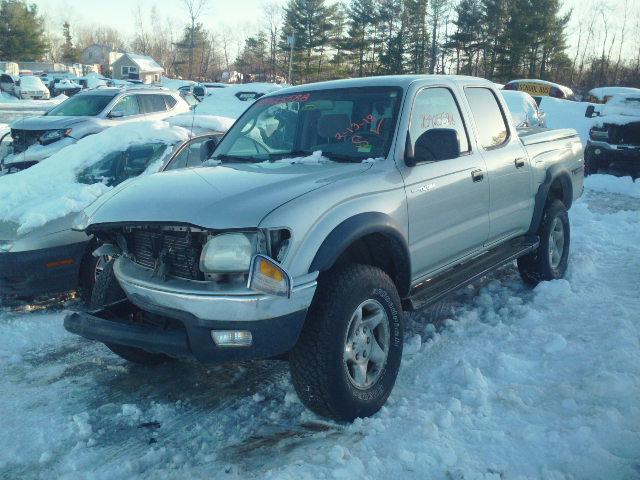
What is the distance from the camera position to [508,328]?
471cm

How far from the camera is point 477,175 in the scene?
452 centimetres

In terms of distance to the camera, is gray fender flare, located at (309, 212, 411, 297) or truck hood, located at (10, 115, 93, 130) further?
truck hood, located at (10, 115, 93, 130)

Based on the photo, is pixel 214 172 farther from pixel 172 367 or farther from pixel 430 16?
pixel 430 16

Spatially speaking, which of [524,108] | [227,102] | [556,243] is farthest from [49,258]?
[227,102]

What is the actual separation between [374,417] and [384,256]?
971mm

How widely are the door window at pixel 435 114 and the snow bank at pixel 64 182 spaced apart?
295 centimetres

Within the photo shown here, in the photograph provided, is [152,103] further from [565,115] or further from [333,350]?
[565,115]

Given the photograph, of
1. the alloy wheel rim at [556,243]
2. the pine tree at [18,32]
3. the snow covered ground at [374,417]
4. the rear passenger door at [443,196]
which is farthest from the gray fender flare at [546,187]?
the pine tree at [18,32]

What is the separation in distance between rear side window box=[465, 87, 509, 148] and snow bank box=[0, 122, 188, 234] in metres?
3.02

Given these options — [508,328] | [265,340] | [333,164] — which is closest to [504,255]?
[508,328]

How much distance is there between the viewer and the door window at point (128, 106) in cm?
1281

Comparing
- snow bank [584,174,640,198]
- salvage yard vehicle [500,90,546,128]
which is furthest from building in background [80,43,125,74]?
snow bank [584,174,640,198]

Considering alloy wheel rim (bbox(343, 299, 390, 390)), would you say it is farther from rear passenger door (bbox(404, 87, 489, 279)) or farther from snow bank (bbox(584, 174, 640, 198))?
snow bank (bbox(584, 174, 640, 198))

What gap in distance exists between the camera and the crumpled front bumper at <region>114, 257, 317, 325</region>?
293cm
